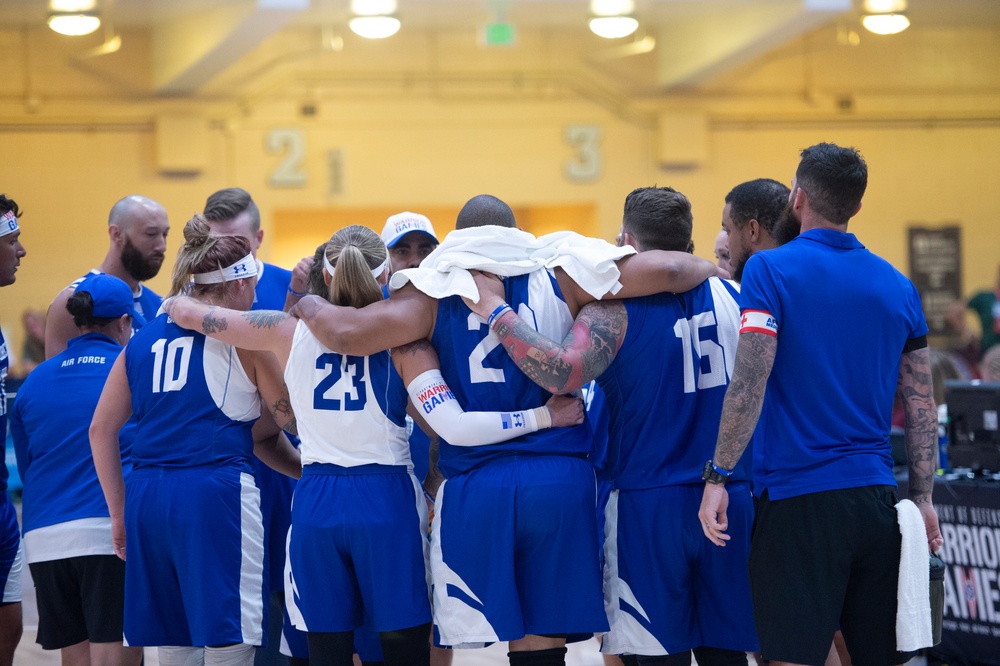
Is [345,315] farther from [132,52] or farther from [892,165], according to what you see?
[892,165]

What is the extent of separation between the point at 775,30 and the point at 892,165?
3536 millimetres

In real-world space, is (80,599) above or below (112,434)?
below

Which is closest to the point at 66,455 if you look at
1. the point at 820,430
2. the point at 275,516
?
the point at 275,516

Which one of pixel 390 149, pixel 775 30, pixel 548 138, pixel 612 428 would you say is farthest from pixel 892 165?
pixel 612 428

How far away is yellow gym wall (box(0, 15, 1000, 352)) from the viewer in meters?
11.8

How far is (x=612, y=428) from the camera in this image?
323 cm

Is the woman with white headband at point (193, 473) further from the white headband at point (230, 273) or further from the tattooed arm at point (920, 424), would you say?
the tattooed arm at point (920, 424)

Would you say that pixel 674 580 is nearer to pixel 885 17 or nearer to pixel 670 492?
pixel 670 492

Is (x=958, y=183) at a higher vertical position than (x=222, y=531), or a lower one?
higher

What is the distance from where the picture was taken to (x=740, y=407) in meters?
2.88

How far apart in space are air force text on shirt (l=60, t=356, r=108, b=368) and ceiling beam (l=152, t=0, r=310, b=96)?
6.58 meters

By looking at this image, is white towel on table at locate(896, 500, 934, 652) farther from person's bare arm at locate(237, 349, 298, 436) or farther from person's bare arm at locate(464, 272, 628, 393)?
person's bare arm at locate(237, 349, 298, 436)

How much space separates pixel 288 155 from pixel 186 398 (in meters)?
9.16

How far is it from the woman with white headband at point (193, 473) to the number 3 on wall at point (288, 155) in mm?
8842
